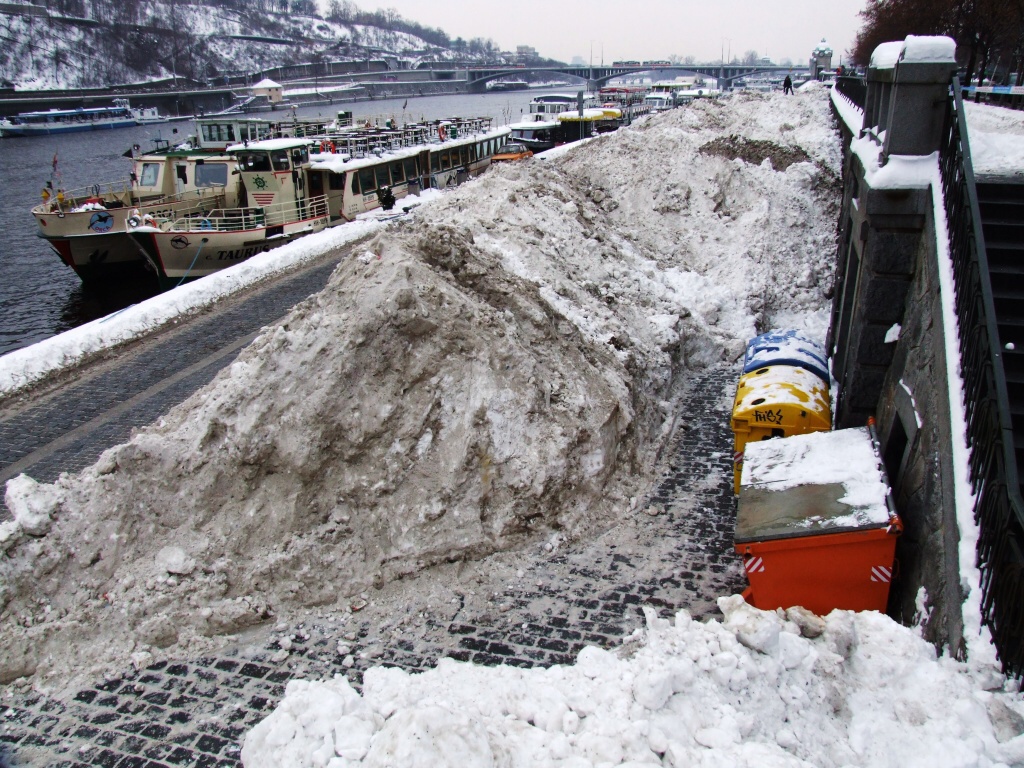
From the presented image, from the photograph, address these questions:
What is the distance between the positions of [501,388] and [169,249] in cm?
1884

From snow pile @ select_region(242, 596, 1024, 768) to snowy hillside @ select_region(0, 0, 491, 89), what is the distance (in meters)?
125

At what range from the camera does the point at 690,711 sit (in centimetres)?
455

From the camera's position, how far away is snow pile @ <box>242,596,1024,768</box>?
4.22 metres

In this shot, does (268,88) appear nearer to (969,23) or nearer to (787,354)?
(969,23)

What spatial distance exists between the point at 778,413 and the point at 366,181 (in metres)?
24.2

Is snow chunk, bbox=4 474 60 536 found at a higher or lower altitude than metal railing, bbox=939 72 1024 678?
lower

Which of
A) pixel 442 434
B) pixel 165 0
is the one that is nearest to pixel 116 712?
pixel 442 434

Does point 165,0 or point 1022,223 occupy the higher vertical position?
point 165,0

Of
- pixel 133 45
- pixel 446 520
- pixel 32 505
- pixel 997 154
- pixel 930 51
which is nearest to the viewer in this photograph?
pixel 32 505

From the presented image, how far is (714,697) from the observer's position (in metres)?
4.63

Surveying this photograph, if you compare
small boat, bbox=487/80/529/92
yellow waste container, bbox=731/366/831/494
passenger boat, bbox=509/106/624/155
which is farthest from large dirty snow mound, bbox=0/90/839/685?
small boat, bbox=487/80/529/92

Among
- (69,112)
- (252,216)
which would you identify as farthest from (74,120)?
(252,216)

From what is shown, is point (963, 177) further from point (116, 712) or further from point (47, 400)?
point (47, 400)

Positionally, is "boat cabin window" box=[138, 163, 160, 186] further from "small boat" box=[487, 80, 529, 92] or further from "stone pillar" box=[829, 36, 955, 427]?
"small boat" box=[487, 80, 529, 92]
